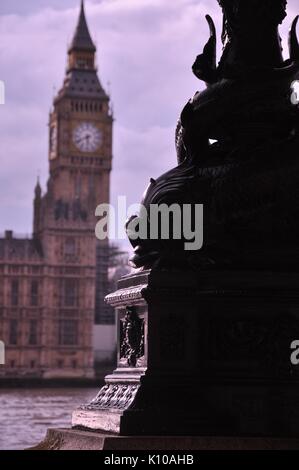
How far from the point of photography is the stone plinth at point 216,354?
381 cm

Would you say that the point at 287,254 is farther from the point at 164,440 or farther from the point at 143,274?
the point at 164,440

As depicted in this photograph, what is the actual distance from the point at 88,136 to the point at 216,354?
68.3 m

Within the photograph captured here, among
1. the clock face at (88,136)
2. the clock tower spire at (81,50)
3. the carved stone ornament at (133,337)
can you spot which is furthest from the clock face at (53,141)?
the carved stone ornament at (133,337)

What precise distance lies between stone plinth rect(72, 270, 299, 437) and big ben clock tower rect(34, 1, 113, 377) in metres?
56.4

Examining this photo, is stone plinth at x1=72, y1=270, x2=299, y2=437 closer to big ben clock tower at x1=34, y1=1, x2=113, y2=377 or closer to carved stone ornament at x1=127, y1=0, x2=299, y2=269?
carved stone ornament at x1=127, y1=0, x2=299, y2=269

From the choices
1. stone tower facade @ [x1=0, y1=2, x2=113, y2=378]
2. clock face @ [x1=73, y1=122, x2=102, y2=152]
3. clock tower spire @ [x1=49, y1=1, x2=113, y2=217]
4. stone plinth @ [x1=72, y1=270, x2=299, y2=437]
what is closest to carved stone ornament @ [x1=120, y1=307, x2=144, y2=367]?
stone plinth @ [x1=72, y1=270, x2=299, y2=437]

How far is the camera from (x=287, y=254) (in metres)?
4.08

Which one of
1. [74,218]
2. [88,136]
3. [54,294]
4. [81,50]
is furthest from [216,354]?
[81,50]

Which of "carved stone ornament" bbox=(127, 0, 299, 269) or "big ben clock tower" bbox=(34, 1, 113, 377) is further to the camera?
"big ben clock tower" bbox=(34, 1, 113, 377)

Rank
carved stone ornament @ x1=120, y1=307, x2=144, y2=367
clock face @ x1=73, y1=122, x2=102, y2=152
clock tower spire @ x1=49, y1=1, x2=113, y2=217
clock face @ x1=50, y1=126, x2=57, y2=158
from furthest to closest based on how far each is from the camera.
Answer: clock face @ x1=50, y1=126, x2=57, y2=158, clock face @ x1=73, y1=122, x2=102, y2=152, clock tower spire @ x1=49, y1=1, x2=113, y2=217, carved stone ornament @ x1=120, y1=307, x2=144, y2=367

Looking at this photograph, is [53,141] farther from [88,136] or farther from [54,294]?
[54,294]

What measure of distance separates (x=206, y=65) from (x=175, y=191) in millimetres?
572

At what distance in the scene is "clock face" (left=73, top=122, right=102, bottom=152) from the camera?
235 ft

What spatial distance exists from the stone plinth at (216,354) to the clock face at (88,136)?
6800cm
